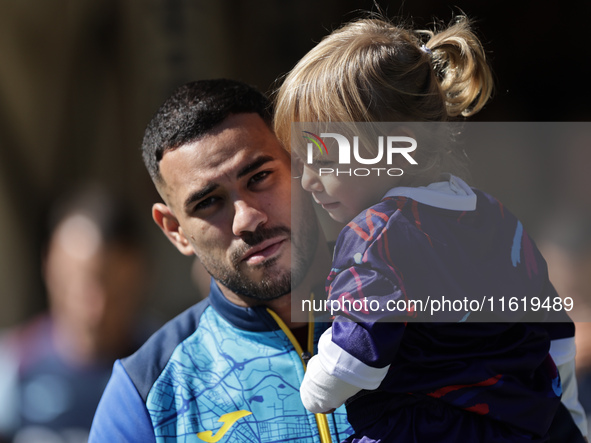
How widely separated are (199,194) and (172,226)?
12.2 inches

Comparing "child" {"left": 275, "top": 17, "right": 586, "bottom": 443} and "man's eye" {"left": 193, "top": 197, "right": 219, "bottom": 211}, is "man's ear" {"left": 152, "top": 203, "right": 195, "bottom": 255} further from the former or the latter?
"child" {"left": 275, "top": 17, "right": 586, "bottom": 443}

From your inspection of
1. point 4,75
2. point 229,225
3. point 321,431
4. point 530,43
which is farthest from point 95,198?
point 530,43

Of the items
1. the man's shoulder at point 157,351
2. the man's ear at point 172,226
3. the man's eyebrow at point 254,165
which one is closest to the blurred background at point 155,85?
the man's ear at point 172,226

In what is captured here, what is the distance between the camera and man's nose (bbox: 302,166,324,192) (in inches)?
61.2

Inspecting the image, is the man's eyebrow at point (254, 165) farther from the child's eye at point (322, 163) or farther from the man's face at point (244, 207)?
the child's eye at point (322, 163)

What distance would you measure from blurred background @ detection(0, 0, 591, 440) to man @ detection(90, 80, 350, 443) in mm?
2188

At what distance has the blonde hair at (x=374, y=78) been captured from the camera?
1.48m

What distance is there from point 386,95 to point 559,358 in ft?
2.50

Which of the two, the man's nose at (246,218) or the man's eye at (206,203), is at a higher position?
the man's eye at (206,203)

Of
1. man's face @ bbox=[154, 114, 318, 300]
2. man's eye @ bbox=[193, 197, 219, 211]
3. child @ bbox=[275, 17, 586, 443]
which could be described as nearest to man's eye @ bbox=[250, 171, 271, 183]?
man's face @ bbox=[154, 114, 318, 300]

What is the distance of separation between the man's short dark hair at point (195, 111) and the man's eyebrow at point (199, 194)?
0.15 metres

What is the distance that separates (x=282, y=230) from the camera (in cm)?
177

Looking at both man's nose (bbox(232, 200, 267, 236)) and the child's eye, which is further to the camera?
man's nose (bbox(232, 200, 267, 236))
